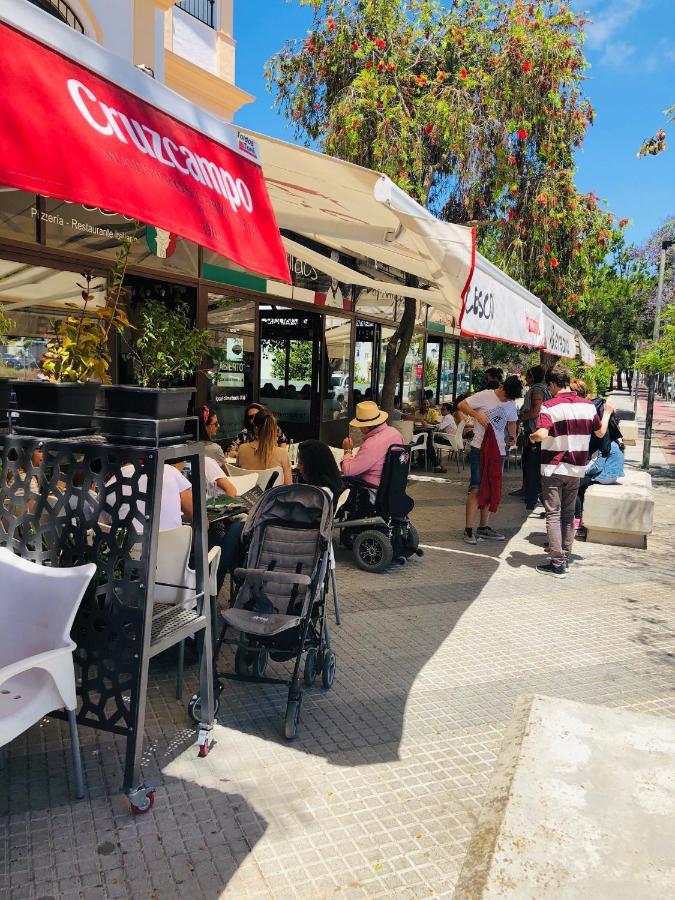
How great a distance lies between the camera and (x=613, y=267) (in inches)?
1215

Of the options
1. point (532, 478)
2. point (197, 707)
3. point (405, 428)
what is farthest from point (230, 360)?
point (197, 707)

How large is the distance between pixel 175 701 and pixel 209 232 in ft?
7.98

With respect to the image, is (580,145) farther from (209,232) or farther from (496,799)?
(496,799)

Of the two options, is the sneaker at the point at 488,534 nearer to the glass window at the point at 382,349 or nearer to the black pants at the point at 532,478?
the black pants at the point at 532,478

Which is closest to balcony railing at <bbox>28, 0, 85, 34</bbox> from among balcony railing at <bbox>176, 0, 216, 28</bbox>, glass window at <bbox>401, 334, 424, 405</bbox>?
balcony railing at <bbox>176, 0, 216, 28</bbox>

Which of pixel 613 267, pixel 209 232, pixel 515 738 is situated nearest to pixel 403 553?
pixel 515 738

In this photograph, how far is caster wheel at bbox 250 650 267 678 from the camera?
3765mm

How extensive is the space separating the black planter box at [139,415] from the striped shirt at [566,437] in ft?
13.9

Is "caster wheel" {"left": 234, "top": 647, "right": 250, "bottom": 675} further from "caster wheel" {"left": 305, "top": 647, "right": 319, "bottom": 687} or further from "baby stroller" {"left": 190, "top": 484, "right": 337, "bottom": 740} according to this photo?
"caster wheel" {"left": 305, "top": 647, "right": 319, "bottom": 687}

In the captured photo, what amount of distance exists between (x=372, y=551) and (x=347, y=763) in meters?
3.00

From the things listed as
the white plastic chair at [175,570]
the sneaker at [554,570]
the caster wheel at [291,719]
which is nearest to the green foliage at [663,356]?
the sneaker at [554,570]

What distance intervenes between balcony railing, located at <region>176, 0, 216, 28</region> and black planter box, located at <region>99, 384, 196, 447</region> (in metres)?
10.7

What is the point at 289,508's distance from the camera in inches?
158

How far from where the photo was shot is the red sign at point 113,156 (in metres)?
1.77
